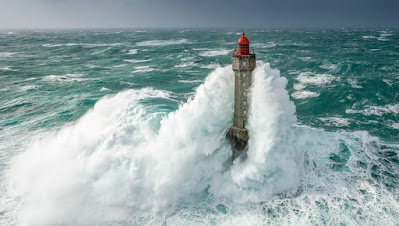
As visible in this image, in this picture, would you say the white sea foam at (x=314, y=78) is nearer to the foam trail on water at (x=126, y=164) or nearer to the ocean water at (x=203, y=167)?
the ocean water at (x=203, y=167)

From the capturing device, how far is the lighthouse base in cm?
1989

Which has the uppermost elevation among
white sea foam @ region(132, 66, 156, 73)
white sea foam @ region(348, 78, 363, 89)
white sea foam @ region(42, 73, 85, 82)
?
white sea foam @ region(132, 66, 156, 73)

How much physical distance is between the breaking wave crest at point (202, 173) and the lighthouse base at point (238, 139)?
0.48 meters

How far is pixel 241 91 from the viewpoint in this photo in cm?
1906

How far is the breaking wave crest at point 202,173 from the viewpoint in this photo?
16.8 m

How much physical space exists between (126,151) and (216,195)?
20.6 feet

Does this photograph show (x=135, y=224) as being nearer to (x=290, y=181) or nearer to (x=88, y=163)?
(x=88, y=163)

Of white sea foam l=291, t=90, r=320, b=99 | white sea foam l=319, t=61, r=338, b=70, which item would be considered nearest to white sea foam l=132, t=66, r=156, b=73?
white sea foam l=291, t=90, r=320, b=99

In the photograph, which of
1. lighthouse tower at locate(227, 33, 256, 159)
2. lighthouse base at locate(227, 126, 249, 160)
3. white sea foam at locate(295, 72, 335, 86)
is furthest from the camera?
white sea foam at locate(295, 72, 335, 86)

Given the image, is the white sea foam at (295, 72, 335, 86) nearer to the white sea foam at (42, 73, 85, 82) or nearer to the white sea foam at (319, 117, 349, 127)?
the white sea foam at (319, 117, 349, 127)

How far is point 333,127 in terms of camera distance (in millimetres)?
26406

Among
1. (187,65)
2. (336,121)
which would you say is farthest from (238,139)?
(187,65)

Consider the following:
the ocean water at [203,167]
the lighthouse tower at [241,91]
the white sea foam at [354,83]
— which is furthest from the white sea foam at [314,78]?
the lighthouse tower at [241,91]

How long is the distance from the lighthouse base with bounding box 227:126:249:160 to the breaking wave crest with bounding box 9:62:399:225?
485 mm
